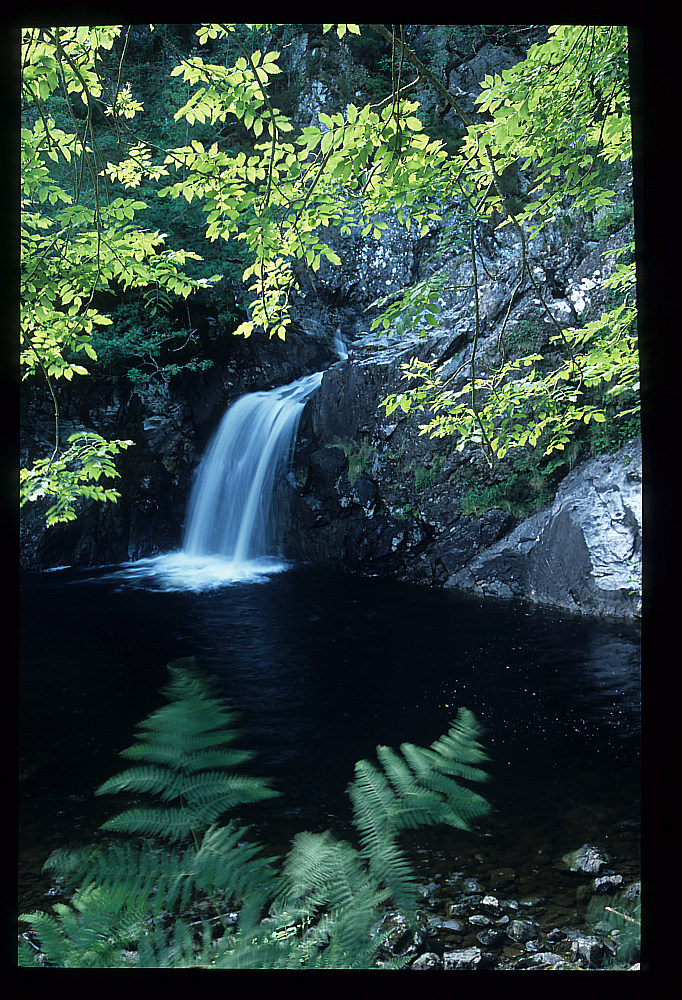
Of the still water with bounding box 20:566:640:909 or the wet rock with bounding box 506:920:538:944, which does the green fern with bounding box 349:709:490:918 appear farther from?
the still water with bounding box 20:566:640:909

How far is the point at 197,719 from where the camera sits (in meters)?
0.89

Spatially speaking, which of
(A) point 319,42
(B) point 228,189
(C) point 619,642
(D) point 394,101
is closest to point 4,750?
(D) point 394,101

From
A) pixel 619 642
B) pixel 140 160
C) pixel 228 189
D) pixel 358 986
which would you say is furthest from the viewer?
pixel 619 642

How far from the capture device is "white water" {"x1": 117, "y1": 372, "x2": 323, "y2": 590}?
6811 mm

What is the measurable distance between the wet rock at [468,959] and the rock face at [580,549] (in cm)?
340

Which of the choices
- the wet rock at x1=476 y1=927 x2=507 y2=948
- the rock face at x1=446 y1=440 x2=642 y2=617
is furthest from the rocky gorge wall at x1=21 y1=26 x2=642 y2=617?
the wet rock at x1=476 y1=927 x2=507 y2=948

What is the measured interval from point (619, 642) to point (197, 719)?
13.9 feet

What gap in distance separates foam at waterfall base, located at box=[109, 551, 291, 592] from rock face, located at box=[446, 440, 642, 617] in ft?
7.80

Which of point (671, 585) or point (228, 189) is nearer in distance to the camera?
point (671, 585)

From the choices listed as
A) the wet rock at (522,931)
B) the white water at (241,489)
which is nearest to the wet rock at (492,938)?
the wet rock at (522,931)

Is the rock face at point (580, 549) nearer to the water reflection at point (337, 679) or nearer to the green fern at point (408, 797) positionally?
the water reflection at point (337, 679)

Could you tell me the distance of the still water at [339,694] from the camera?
105 inches

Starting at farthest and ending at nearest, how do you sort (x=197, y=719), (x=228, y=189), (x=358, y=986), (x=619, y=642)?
(x=619, y=642), (x=228, y=189), (x=197, y=719), (x=358, y=986)

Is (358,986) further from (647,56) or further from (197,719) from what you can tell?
(647,56)
